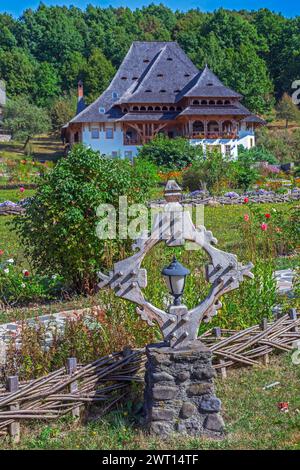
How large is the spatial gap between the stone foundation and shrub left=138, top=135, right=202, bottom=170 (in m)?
25.1

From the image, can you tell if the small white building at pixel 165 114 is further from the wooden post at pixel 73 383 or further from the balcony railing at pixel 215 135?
the wooden post at pixel 73 383

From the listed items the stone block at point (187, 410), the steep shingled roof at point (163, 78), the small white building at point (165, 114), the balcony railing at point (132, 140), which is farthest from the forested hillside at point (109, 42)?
the stone block at point (187, 410)

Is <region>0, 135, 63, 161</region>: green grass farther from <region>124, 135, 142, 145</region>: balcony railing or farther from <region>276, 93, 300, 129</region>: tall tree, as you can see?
<region>276, 93, 300, 129</region>: tall tree

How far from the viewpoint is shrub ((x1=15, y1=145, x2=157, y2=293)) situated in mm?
8328

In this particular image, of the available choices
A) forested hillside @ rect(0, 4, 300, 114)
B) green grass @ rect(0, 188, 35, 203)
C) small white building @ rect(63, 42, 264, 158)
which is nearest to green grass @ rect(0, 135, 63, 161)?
small white building @ rect(63, 42, 264, 158)

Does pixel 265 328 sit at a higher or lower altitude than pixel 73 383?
higher

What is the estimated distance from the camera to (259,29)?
71438 mm

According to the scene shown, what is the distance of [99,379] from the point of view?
200 inches

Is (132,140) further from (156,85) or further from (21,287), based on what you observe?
(21,287)

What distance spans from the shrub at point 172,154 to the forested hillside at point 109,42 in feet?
84.6

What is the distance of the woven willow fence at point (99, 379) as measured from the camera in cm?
467

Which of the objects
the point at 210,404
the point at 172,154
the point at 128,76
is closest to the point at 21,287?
the point at 210,404

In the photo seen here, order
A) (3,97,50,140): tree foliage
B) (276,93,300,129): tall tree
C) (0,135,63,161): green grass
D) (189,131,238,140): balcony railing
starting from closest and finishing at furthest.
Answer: (189,131,238,140): balcony railing, (0,135,63,161): green grass, (3,97,50,140): tree foliage, (276,93,300,129): tall tree

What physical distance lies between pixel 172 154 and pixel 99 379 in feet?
83.7
